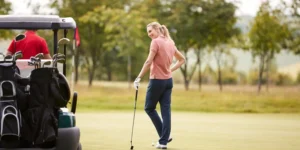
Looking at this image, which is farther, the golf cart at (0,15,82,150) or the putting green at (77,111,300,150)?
the putting green at (77,111,300,150)

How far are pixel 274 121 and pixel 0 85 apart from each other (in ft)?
49.6

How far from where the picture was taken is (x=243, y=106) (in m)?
32.2

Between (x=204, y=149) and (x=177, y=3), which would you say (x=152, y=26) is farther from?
(x=177, y=3)

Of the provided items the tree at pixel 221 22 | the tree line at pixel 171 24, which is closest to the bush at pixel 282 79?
the tree line at pixel 171 24

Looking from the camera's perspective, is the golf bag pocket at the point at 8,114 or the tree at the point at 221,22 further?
the tree at the point at 221,22

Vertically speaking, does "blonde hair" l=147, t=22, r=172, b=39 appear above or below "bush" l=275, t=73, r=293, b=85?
above

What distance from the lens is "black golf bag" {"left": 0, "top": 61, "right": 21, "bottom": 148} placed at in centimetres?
922

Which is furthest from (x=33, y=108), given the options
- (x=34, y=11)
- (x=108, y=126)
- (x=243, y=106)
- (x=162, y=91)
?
(x=34, y=11)

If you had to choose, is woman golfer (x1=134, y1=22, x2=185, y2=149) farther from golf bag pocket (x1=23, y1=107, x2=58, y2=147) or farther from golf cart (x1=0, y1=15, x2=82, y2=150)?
golf bag pocket (x1=23, y1=107, x2=58, y2=147)

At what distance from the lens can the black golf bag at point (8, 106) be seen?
922cm

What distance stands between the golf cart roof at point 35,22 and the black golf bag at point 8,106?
1379 mm

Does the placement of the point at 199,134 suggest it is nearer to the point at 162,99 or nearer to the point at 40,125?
the point at 162,99

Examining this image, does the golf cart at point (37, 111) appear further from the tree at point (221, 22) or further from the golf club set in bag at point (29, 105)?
the tree at point (221, 22)

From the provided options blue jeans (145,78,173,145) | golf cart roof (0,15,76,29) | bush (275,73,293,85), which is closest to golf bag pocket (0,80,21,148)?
golf cart roof (0,15,76,29)
